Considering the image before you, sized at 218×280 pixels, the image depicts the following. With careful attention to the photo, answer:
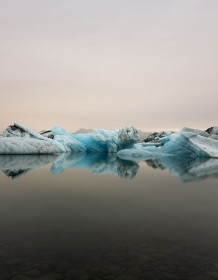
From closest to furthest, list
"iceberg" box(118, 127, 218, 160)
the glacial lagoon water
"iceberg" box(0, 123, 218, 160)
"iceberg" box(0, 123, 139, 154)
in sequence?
the glacial lagoon water → "iceberg" box(0, 123, 218, 160) → "iceberg" box(0, 123, 139, 154) → "iceberg" box(118, 127, 218, 160)

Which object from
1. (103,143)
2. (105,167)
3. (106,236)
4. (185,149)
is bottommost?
(106,236)

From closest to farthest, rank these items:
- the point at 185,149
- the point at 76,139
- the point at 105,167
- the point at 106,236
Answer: the point at 106,236 < the point at 105,167 < the point at 185,149 < the point at 76,139

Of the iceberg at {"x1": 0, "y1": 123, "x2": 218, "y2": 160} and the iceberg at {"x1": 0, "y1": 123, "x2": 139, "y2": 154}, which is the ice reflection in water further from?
the iceberg at {"x1": 0, "y1": 123, "x2": 139, "y2": 154}

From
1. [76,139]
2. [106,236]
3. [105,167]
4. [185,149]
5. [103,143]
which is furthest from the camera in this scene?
[76,139]

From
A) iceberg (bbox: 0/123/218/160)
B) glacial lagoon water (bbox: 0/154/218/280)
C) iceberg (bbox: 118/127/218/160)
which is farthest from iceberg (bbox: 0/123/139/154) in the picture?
glacial lagoon water (bbox: 0/154/218/280)

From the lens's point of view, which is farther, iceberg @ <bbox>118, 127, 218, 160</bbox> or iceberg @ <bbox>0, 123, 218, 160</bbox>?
iceberg @ <bbox>118, 127, 218, 160</bbox>

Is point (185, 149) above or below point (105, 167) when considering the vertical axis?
above

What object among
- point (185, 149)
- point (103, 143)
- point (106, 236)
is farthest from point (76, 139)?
point (106, 236)

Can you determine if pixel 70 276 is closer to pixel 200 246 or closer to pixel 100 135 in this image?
pixel 200 246

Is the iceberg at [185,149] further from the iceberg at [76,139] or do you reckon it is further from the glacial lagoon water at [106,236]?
the glacial lagoon water at [106,236]

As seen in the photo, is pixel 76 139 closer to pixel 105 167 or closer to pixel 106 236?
pixel 105 167

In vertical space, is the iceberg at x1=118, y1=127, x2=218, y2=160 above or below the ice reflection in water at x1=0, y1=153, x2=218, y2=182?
above

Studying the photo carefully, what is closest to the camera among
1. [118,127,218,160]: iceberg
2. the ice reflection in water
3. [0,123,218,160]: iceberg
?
the ice reflection in water

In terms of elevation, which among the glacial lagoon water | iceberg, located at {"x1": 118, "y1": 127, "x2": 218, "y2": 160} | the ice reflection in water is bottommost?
the glacial lagoon water
